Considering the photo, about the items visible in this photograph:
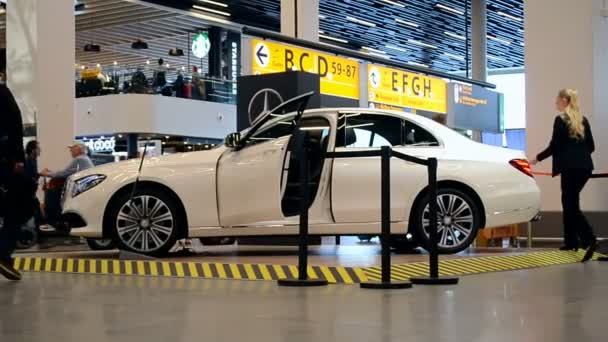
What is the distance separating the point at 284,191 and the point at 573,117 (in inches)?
116

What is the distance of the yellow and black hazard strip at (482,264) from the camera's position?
20.4 ft

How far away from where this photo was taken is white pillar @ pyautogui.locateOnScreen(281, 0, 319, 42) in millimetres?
15312

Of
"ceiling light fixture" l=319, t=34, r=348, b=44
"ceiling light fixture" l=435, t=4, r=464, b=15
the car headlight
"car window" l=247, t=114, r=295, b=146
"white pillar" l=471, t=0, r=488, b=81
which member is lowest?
the car headlight

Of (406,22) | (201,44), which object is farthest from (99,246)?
(406,22)

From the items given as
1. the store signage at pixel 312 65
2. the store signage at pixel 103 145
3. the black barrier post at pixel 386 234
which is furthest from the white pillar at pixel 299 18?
the store signage at pixel 103 145

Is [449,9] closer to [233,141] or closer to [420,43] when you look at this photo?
[420,43]

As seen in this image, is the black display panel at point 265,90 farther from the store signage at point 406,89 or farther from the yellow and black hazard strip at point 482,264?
the store signage at point 406,89

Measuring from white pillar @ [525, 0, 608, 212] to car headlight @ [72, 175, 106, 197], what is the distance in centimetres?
624

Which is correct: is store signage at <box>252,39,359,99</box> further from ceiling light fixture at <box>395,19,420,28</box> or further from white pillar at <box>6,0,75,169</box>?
ceiling light fixture at <box>395,19,420,28</box>

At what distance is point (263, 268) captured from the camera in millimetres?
6395

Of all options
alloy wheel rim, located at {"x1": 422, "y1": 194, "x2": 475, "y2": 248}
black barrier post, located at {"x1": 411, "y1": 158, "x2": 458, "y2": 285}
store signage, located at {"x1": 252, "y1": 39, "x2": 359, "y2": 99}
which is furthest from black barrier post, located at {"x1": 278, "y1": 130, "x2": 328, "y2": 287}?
store signage, located at {"x1": 252, "y1": 39, "x2": 359, "y2": 99}

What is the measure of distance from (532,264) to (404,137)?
1674mm

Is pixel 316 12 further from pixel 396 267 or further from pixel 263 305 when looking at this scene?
pixel 263 305

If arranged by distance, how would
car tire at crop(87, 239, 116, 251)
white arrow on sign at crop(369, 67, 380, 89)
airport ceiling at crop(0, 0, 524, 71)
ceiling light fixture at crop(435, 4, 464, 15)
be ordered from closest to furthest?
1. car tire at crop(87, 239, 116, 251)
2. white arrow on sign at crop(369, 67, 380, 89)
3. airport ceiling at crop(0, 0, 524, 71)
4. ceiling light fixture at crop(435, 4, 464, 15)
